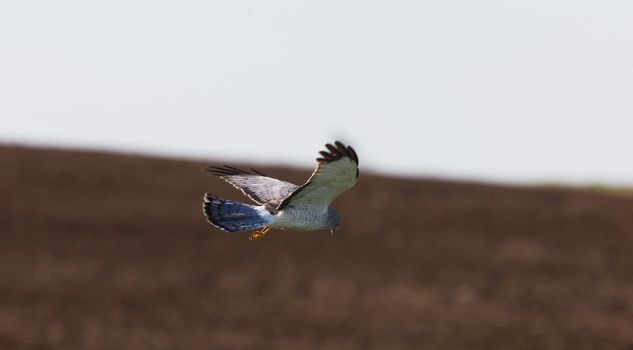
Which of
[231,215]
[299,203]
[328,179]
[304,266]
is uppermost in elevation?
[328,179]

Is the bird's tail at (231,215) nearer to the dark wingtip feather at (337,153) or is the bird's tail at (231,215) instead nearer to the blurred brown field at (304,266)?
the dark wingtip feather at (337,153)

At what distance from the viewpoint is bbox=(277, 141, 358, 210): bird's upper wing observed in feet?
35.0

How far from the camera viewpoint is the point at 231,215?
37.7 feet

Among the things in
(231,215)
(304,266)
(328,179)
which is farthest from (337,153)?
(304,266)

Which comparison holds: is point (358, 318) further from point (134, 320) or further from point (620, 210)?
point (620, 210)

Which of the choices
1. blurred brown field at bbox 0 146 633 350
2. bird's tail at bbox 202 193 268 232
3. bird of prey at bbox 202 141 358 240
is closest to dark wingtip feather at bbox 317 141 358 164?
bird of prey at bbox 202 141 358 240

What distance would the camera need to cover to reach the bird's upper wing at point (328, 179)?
1067 centimetres

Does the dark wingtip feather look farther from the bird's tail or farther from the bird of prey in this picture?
the bird's tail

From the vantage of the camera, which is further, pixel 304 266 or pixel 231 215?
pixel 304 266

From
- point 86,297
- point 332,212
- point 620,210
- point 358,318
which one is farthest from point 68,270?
point 332,212

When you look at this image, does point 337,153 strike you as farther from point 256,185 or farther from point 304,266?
point 304,266

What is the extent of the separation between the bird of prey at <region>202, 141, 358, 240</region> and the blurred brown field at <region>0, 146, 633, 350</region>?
1159cm

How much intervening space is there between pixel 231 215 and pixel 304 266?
1497cm

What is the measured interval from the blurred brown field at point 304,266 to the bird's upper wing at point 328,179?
39.8 feet
